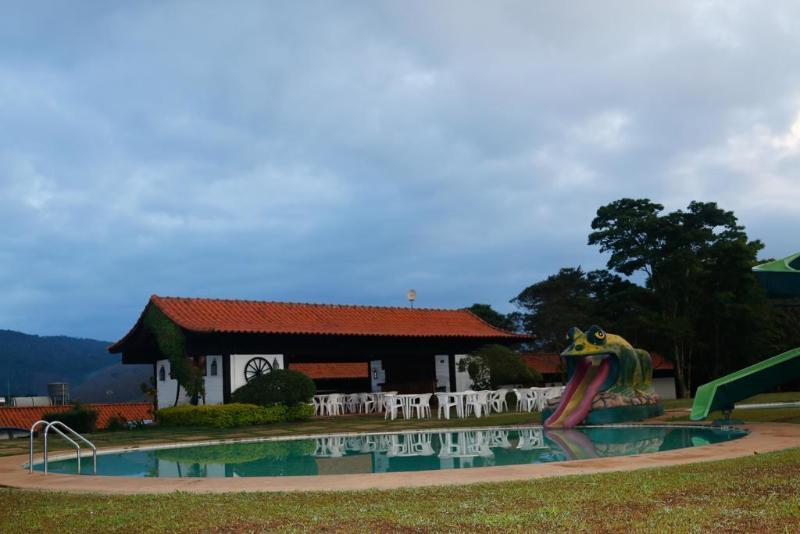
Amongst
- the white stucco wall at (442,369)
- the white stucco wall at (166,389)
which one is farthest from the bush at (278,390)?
the white stucco wall at (442,369)

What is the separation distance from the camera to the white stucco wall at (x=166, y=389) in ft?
76.7

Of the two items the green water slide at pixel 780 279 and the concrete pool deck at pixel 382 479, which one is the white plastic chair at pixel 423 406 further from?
the concrete pool deck at pixel 382 479

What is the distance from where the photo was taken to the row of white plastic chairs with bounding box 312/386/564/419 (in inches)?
765

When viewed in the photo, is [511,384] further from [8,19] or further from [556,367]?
[8,19]

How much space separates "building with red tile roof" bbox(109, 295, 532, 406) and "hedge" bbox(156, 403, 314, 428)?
1.47m

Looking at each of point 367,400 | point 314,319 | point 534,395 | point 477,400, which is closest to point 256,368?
point 314,319

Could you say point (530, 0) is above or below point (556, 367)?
above

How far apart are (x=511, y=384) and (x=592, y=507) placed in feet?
76.6

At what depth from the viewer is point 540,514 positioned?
498 cm

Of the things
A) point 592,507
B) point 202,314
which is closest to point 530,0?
point 592,507

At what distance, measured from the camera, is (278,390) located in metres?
20.5

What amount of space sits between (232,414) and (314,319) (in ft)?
19.7

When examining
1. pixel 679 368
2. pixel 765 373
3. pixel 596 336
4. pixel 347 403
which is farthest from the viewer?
Result: pixel 679 368

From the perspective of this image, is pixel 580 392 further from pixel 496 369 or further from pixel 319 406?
pixel 319 406
